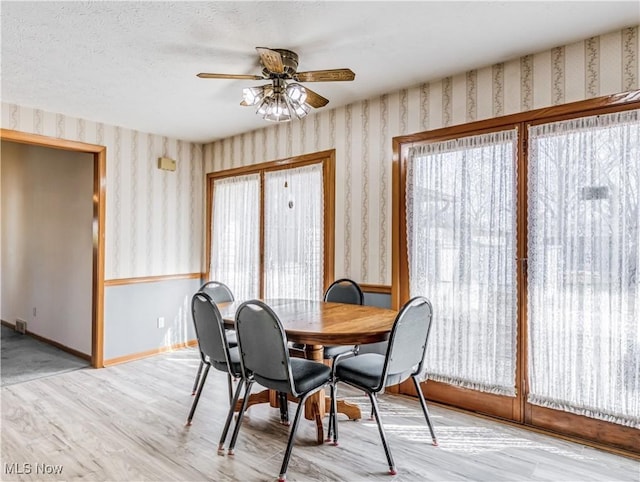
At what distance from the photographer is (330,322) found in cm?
252

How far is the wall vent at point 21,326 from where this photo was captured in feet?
17.8

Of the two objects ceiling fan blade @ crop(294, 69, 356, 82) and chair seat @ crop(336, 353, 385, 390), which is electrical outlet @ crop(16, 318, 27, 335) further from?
ceiling fan blade @ crop(294, 69, 356, 82)

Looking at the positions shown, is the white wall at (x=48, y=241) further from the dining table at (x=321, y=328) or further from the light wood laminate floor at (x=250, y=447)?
the dining table at (x=321, y=328)

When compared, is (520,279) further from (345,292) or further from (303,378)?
(303,378)

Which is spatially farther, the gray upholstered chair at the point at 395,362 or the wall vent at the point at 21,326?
the wall vent at the point at 21,326

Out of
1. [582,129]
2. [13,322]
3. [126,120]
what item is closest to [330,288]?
[582,129]

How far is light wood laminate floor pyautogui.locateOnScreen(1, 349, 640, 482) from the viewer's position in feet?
7.22

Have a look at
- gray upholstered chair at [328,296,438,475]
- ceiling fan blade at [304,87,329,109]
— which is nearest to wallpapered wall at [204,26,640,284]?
ceiling fan blade at [304,87,329,109]

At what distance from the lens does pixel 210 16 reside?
227 cm

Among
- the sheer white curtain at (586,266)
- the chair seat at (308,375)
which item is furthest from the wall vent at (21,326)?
the sheer white curtain at (586,266)

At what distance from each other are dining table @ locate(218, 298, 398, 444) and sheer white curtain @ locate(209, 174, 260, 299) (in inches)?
50.6

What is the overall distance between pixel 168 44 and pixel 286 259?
2301 mm

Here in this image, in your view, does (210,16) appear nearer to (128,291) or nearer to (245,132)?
(245,132)

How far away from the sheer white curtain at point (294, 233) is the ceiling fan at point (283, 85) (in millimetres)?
1296
